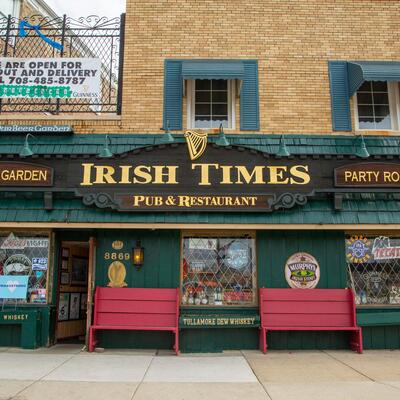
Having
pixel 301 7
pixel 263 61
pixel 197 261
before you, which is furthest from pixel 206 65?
pixel 197 261

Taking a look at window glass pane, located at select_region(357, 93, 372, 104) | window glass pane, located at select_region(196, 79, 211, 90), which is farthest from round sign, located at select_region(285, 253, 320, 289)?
window glass pane, located at select_region(196, 79, 211, 90)

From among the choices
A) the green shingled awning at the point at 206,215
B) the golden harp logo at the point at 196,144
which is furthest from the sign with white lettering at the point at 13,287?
the golden harp logo at the point at 196,144

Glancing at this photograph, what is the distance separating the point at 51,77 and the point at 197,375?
736 cm

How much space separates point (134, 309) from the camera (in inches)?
340

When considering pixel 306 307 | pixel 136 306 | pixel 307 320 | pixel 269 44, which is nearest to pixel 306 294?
pixel 306 307

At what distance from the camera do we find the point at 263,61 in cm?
998

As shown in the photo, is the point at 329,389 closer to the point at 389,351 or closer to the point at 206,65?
the point at 389,351

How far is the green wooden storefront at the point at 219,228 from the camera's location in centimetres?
875

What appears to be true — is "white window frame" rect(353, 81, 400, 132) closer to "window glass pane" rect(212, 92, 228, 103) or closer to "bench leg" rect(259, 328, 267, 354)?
"window glass pane" rect(212, 92, 228, 103)

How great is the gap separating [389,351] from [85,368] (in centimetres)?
595

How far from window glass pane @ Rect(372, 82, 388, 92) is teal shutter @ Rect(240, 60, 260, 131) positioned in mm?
2850

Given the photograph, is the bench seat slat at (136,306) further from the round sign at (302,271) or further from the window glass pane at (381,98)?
the window glass pane at (381,98)

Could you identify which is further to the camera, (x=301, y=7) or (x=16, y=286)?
(x=301, y=7)

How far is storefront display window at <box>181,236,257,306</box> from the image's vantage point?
9.03 metres
